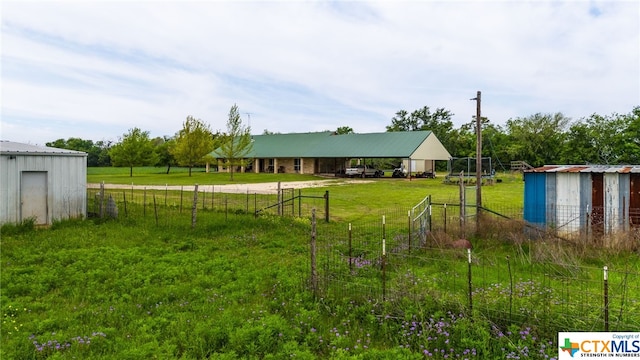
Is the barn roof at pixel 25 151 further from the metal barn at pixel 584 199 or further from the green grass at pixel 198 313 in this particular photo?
the metal barn at pixel 584 199

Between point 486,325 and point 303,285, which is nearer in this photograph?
point 486,325

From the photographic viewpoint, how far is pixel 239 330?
4836mm

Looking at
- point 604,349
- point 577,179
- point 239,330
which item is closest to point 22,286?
point 239,330

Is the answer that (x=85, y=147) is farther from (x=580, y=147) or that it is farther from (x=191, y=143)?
(x=580, y=147)

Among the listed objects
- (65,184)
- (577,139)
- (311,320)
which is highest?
(577,139)

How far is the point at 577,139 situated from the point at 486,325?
5145 cm

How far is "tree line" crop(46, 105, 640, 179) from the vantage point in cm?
4153

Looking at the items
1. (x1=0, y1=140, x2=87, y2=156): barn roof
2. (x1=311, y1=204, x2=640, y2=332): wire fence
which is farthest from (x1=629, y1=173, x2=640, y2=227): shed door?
(x1=0, y1=140, x2=87, y2=156): barn roof

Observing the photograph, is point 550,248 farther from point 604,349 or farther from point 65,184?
point 65,184

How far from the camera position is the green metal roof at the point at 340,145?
139ft

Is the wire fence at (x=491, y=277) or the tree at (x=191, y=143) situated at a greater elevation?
the tree at (x=191, y=143)

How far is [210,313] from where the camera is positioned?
5.61m

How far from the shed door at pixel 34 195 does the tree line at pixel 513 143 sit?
28.4m

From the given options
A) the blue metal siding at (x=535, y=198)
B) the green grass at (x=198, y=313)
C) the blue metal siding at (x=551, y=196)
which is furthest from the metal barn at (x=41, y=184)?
the blue metal siding at (x=551, y=196)
